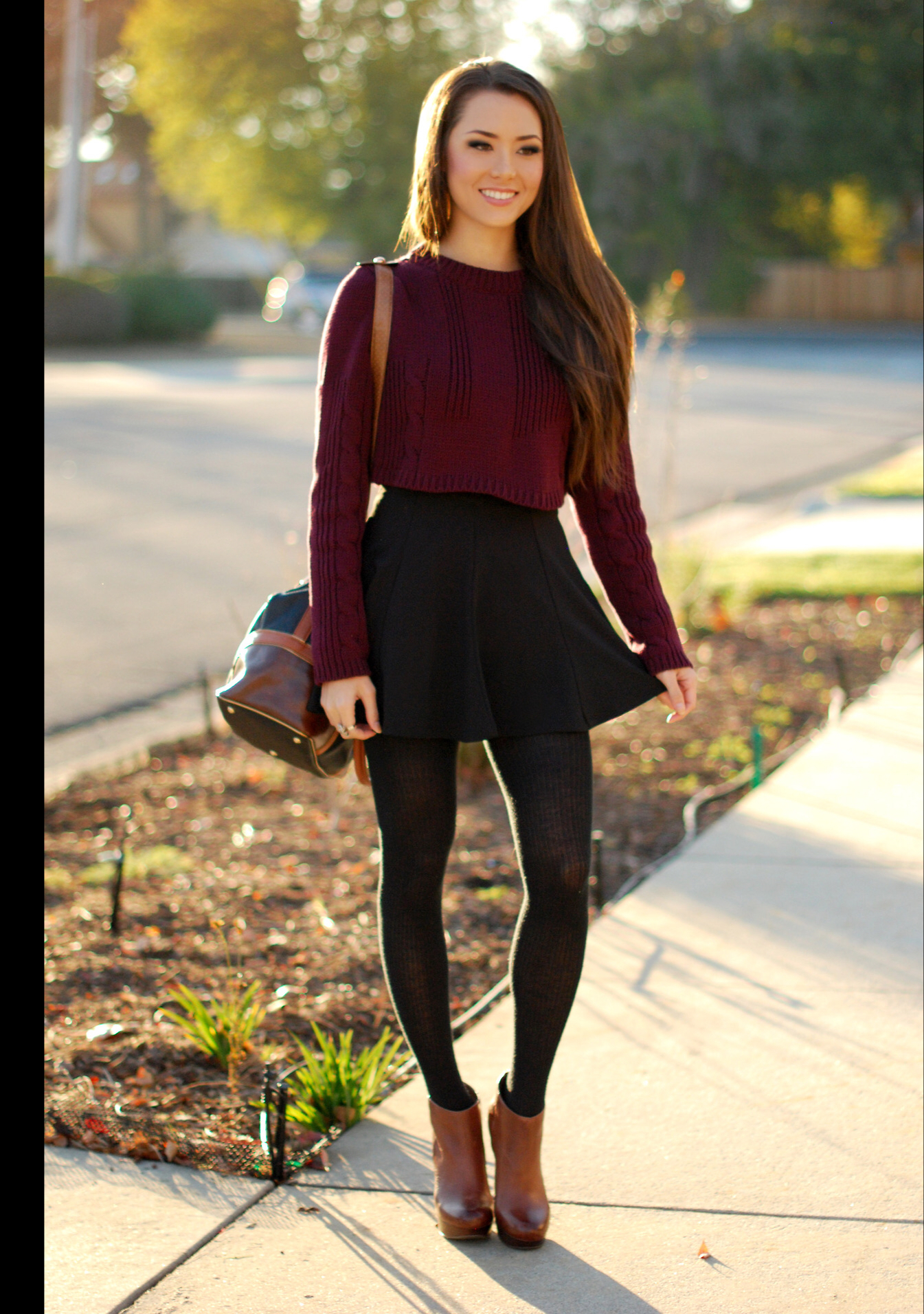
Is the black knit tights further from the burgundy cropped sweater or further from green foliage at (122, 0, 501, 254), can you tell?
green foliage at (122, 0, 501, 254)


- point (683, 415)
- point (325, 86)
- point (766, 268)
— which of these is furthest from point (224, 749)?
point (325, 86)

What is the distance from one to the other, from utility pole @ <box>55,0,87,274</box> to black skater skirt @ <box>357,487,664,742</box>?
101 feet

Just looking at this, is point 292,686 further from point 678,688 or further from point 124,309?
point 124,309

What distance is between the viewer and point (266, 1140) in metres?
2.47

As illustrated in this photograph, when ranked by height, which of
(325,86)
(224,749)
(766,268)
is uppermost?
(325,86)

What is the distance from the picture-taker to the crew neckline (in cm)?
229

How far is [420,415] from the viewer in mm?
2209

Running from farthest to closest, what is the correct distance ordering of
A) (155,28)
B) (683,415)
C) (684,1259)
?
(155,28), (683,415), (684,1259)

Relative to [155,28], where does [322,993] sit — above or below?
below

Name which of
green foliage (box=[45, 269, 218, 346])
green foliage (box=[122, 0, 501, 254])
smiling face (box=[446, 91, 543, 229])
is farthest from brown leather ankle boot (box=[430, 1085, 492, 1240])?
green foliage (box=[122, 0, 501, 254])

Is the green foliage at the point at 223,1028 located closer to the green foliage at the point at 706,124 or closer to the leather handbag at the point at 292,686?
the leather handbag at the point at 292,686

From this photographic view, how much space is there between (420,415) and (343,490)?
0.56 ft

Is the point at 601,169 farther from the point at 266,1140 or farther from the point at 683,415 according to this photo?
the point at 266,1140

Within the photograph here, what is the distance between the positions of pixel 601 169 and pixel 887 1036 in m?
35.0
